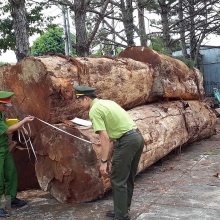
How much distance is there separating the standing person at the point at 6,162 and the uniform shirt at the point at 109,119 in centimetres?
103

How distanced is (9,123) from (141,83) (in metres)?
3.13

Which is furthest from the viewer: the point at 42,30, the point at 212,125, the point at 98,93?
the point at 42,30

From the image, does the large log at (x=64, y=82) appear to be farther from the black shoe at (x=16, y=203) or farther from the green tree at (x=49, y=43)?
the green tree at (x=49, y=43)

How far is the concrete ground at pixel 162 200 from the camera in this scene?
14.1 ft

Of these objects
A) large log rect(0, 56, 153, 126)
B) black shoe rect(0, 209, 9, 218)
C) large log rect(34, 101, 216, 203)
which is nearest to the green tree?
large log rect(0, 56, 153, 126)

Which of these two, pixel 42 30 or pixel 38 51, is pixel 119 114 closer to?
pixel 42 30

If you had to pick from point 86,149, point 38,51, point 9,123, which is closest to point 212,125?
point 86,149

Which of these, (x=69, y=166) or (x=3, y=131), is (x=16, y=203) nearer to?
(x=69, y=166)

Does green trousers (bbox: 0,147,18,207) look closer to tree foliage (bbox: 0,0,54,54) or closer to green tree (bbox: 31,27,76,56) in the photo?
tree foliage (bbox: 0,0,54,54)

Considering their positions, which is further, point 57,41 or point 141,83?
point 57,41

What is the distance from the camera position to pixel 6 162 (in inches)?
189

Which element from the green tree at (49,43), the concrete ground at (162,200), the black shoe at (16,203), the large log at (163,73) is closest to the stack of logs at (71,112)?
the concrete ground at (162,200)

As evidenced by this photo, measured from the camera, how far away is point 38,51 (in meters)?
31.9

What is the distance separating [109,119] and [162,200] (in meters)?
1.48
